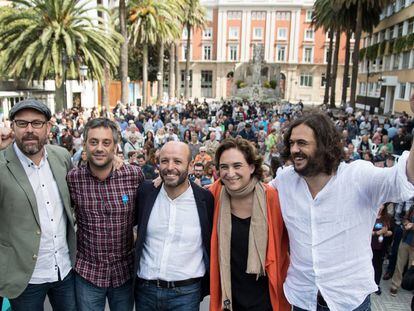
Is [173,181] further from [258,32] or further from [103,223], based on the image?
[258,32]

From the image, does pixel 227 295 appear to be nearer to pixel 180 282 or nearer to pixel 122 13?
pixel 180 282

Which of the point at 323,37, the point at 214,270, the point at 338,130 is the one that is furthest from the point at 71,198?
the point at 323,37

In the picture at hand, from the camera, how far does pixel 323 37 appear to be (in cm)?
5828

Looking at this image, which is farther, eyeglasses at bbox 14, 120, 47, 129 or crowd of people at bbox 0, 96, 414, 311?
eyeglasses at bbox 14, 120, 47, 129

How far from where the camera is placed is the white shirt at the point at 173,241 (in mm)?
2793

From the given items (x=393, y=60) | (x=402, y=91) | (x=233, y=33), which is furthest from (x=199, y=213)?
(x=233, y=33)

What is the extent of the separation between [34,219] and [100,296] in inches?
31.5

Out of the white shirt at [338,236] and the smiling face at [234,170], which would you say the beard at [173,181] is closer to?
the smiling face at [234,170]

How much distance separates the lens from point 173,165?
2.75 m

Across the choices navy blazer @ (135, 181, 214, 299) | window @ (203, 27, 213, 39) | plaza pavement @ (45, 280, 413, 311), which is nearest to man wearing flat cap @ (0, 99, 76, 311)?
navy blazer @ (135, 181, 214, 299)

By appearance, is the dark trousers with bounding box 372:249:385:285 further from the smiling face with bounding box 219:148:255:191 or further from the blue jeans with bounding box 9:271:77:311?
the blue jeans with bounding box 9:271:77:311

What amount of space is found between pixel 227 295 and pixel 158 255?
595 millimetres

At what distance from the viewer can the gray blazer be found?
271cm

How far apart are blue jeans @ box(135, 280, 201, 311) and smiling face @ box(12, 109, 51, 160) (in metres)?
1.31
